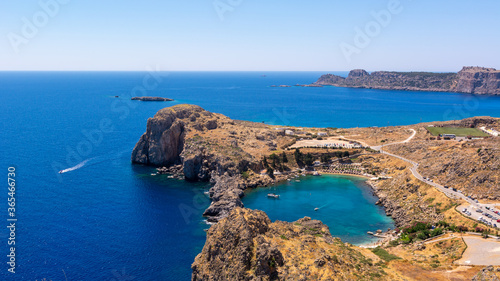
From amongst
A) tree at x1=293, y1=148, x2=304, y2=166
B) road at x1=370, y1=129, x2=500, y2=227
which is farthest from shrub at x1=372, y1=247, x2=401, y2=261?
tree at x1=293, y1=148, x2=304, y2=166

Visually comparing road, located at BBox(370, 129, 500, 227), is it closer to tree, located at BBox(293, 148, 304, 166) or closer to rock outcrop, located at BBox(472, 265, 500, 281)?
rock outcrop, located at BBox(472, 265, 500, 281)

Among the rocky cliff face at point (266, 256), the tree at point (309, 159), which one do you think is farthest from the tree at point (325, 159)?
the rocky cliff face at point (266, 256)

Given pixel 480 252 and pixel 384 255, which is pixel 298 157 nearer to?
pixel 384 255

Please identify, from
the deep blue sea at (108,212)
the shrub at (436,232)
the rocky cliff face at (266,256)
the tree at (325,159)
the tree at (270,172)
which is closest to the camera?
the rocky cliff face at (266,256)

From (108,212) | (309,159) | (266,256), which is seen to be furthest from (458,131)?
(108,212)

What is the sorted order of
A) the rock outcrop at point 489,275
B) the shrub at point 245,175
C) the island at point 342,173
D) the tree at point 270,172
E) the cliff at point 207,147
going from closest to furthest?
the rock outcrop at point 489,275 < the island at point 342,173 < the cliff at point 207,147 < the shrub at point 245,175 < the tree at point 270,172

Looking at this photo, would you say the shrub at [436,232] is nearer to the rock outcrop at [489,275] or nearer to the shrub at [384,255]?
the shrub at [384,255]
